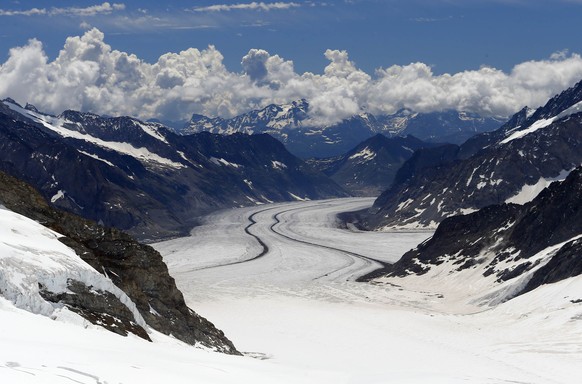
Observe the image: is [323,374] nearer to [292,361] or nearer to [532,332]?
[292,361]

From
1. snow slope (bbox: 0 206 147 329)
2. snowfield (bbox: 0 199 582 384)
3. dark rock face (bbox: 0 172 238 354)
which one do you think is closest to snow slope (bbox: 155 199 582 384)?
snowfield (bbox: 0 199 582 384)

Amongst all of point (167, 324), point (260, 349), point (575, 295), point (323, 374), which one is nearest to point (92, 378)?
point (323, 374)

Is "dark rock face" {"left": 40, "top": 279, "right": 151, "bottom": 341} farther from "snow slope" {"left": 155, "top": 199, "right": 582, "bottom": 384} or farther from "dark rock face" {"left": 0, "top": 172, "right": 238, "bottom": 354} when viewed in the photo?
"snow slope" {"left": 155, "top": 199, "right": 582, "bottom": 384}

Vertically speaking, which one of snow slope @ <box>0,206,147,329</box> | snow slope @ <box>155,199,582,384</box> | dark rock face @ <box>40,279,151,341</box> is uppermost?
snow slope @ <box>0,206,147,329</box>

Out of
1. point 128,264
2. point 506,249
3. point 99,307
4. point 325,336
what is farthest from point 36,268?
point 506,249

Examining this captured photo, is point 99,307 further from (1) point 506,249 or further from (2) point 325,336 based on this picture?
(1) point 506,249

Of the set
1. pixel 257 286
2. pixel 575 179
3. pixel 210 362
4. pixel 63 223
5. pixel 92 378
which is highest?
pixel 575 179
